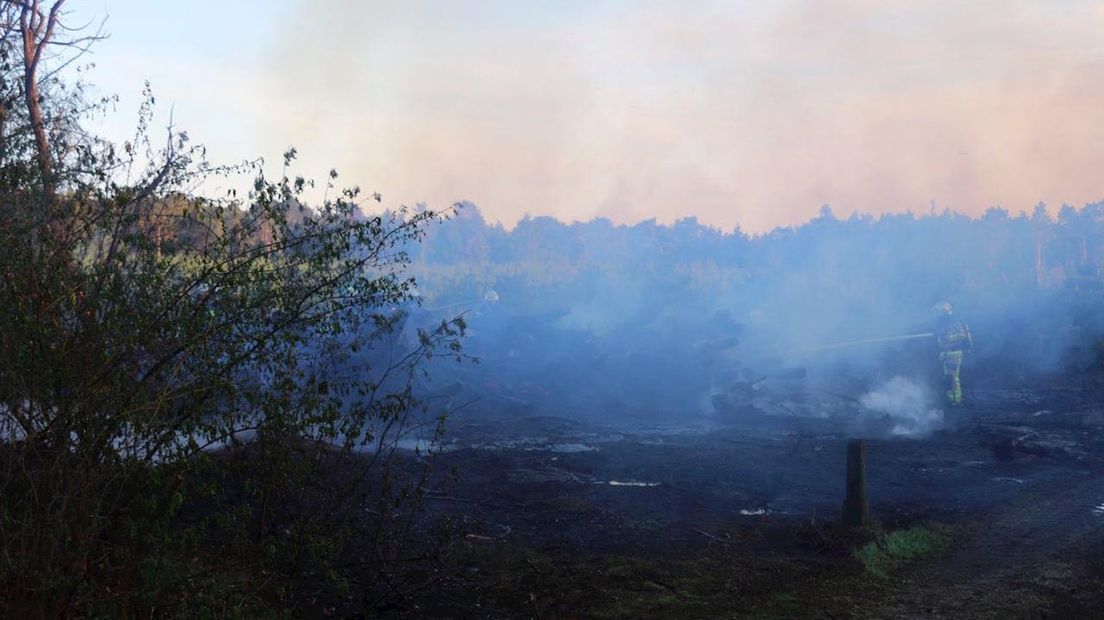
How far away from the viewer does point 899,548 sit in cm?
969


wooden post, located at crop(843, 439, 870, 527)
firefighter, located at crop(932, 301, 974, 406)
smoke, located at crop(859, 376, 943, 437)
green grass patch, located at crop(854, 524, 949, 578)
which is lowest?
green grass patch, located at crop(854, 524, 949, 578)

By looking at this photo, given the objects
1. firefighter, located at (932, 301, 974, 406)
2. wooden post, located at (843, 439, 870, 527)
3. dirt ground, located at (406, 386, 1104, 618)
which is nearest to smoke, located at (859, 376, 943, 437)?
firefighter, located at (932, 301, 974, 406)

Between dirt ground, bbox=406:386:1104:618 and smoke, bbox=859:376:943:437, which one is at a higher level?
smoke, bbox=859:376:943:437

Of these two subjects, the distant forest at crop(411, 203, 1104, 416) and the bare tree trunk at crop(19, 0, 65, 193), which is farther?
the distant forest at crop(411, 203, 1104, 416)

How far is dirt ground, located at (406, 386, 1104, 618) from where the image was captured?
26.0ft

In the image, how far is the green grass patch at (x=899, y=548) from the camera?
9195mm

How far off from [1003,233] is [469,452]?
3271 cm

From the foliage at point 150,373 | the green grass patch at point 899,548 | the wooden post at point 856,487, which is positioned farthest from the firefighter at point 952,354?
the foliage at point 150,373

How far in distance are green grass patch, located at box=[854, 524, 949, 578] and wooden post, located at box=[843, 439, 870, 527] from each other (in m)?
0.32

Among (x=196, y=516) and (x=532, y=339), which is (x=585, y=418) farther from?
(x=196, y=516)

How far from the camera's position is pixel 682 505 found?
11266mm

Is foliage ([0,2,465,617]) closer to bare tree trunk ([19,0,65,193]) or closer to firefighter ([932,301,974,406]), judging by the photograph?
bare tree trunk ([19,0,65,193])

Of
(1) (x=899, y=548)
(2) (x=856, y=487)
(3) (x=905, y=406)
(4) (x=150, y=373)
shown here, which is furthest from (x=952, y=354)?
(4) (x=150, y=373)

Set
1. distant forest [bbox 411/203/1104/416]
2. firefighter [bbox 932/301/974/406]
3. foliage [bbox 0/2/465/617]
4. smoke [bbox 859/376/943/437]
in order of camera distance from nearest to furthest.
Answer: foliage [bbox 0/2/465/617] → smoke [bbox 859/376/943/437] → firefighter [bbox 932/301/974/406] → distant forest [bbox 411/203/1104/416]
